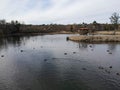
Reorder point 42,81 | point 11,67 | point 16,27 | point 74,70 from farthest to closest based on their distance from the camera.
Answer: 1. point 16,27
2. point 11,67
3. point 74,70
4. point 42,81

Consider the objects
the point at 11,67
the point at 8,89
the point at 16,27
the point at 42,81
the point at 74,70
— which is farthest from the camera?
the point at 16,27

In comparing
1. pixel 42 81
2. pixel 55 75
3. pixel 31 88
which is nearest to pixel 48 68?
pixel 55 75

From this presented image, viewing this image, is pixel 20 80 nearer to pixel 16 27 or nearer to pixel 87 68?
pixel 87 68

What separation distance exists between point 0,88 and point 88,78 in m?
11.2

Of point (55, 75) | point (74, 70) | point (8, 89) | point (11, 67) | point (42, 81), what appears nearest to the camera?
point (8, 89)

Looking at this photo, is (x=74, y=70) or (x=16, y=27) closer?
(x=74, y=70)

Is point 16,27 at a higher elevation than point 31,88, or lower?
higher

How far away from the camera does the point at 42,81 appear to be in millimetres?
23859

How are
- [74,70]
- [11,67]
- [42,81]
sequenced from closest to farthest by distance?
1. [42,81]
2. [74,70]
3. [11,67]

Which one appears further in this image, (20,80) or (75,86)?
(20,80)

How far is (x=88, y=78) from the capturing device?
24.7 m

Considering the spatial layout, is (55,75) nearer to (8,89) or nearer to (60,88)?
(60,88)

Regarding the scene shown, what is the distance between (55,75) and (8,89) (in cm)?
740

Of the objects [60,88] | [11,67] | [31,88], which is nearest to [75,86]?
[60,88]
